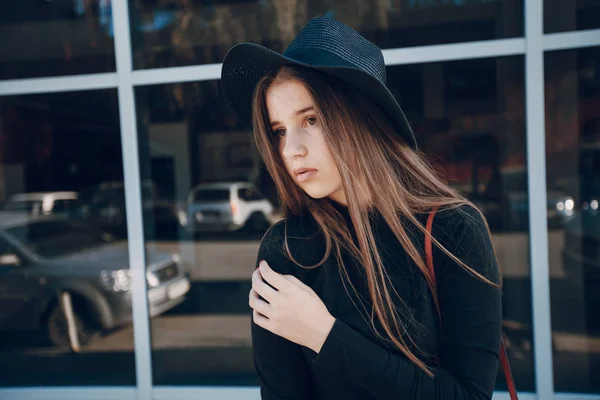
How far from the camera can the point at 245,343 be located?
3738 millimetres

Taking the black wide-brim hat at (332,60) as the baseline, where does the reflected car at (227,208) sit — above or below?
below

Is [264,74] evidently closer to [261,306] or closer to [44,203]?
[261,306]

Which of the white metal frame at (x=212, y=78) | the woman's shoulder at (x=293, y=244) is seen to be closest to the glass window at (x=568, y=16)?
the white metal frame at (x=212, y=78)

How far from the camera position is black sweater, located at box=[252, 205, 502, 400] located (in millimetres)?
831

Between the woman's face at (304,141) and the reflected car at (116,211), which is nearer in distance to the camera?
the woman's face at (304,141)

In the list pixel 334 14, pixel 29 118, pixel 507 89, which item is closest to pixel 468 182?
pixel 507 89

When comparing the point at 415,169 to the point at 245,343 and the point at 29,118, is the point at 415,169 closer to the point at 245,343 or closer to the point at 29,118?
the point at 245,343

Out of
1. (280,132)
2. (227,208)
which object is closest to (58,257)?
(227,208)

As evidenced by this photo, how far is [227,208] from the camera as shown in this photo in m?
5.43

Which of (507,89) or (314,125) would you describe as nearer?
(314,125)

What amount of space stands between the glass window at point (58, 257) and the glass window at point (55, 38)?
0.15 m

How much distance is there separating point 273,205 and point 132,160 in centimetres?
195

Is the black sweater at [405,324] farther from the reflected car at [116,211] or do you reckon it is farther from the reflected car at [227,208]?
the reflected car at [227,208]

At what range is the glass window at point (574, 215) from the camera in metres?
2.65
